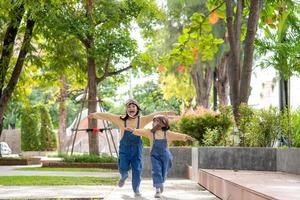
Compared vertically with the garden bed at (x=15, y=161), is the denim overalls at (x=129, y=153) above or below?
above

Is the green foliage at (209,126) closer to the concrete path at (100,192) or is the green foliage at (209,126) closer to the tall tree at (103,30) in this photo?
the concrete path at (100,192)

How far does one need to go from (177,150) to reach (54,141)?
83.1 ft

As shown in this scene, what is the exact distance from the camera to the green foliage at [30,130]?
118ft

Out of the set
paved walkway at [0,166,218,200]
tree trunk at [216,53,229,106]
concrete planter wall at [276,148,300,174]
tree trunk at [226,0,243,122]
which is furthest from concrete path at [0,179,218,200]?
tree trunk at [216,53,229,106]

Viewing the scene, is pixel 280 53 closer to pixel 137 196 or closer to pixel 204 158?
pixel 204 158

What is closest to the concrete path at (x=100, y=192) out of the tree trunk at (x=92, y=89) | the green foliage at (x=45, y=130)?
the tree trunk at (x=92, y=89)

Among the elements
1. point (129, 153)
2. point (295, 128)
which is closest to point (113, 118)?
point (129, 153)

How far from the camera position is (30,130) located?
36281 millimetres

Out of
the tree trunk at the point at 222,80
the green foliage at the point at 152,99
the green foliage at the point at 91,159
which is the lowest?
the green foliage at the point at 91,159

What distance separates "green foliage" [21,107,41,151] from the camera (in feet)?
118

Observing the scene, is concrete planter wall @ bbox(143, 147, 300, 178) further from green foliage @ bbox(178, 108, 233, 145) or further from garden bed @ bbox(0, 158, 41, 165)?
garden bed @ bbox(0, 158, 41, 165)

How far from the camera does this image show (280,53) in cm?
1213

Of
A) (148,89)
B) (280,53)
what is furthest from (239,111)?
(148,89)

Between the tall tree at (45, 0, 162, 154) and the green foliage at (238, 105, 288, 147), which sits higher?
the tall tree at (45, 0, 162, 154)
